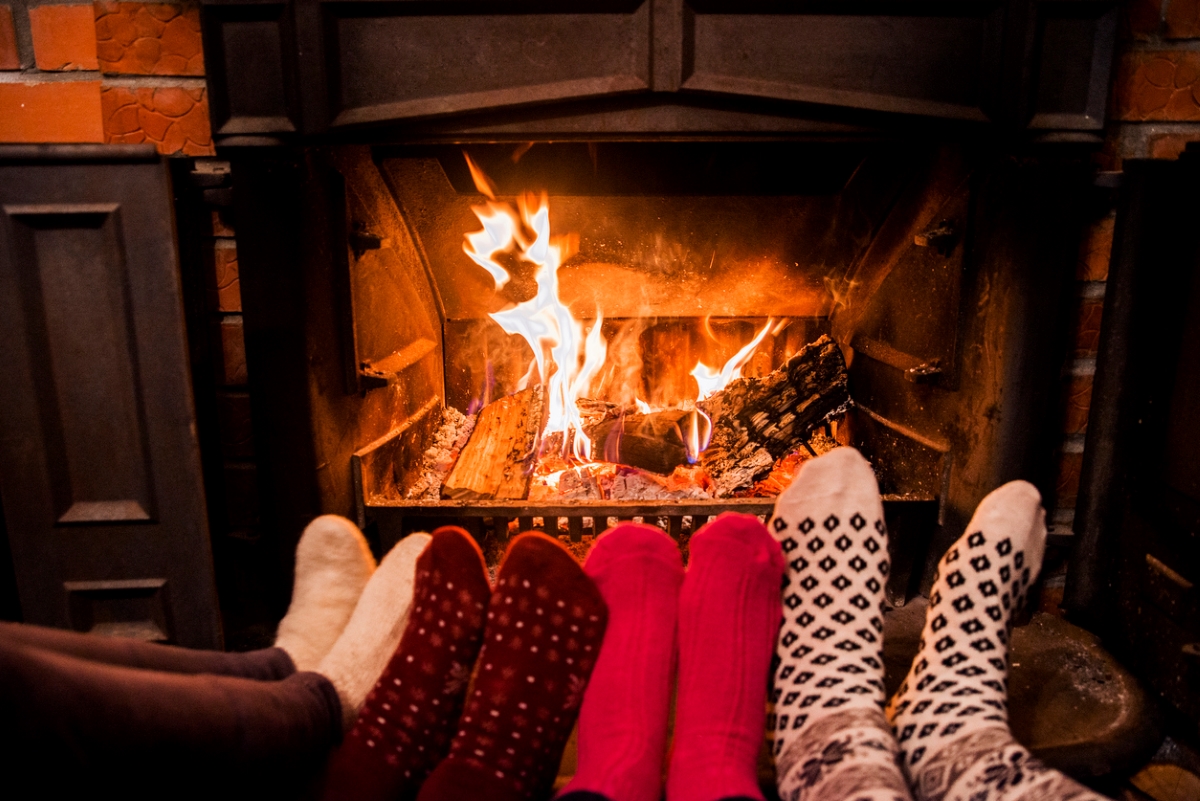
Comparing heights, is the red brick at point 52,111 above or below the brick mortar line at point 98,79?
below

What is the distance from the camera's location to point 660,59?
0.98 metres

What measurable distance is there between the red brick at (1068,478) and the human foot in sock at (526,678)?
2.65 ft

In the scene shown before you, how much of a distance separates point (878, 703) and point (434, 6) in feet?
3.59

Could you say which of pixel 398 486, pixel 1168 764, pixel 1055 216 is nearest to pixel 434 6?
pixel 398 486

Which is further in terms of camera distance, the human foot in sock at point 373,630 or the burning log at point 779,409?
the burning log at point 779,409

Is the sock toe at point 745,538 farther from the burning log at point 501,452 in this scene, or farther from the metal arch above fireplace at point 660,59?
the metal arch above fireplace at point 660,59

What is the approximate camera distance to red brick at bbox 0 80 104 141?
102 centimetres

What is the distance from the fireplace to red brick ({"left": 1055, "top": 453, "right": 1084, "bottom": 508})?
8 cm

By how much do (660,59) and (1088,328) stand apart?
2.61 ft

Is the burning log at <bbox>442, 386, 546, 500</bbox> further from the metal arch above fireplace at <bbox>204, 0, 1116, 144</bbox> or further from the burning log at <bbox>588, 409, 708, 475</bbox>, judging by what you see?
the metal arch above fireplace at <bbox>204, 0, 1116, 144</bbox>

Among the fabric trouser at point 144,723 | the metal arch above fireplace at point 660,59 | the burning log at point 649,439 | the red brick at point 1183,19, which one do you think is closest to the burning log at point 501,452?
the burning log at point 649,439

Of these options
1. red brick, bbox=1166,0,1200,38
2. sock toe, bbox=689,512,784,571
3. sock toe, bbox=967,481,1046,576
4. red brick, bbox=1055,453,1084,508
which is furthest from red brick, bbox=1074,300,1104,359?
sock toe, bbox=689,512,784,571

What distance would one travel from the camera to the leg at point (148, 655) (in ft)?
2.26

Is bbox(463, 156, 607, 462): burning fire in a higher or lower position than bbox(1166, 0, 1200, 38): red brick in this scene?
lower
